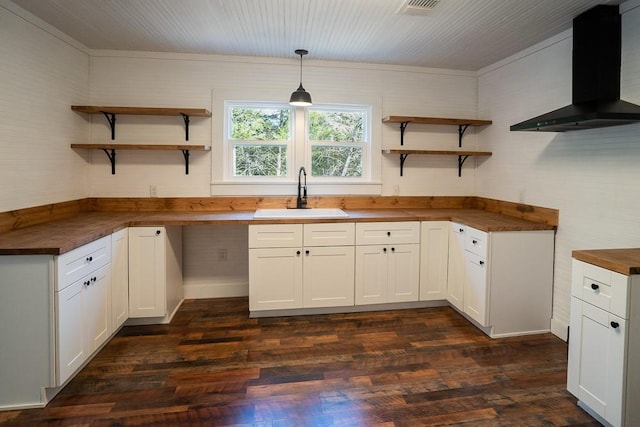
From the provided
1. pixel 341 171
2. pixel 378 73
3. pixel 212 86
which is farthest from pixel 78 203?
pixel 378 73

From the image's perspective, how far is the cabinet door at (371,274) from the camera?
126 inches

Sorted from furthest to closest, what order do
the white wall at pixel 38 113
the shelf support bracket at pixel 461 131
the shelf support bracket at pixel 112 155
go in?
the shelf support bracket at pixel 461 131 → the shelf support bracket at pixel 112 155 → the white wall at pixel 38 113

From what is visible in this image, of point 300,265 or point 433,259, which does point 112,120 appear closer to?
point 300,265

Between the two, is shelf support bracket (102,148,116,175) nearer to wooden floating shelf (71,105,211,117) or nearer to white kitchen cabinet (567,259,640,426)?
wooden floating shelf (71,105,211,117)

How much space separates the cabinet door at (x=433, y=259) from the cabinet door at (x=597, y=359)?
4.43 ft

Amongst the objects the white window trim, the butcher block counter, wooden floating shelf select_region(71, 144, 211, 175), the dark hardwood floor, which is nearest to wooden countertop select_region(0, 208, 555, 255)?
the butcher block counter

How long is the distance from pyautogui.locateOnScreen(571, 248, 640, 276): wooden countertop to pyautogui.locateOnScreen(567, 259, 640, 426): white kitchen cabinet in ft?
0.08

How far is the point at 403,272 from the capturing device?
10.7ft

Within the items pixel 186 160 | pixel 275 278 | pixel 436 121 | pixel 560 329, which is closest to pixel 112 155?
pixel 186 160

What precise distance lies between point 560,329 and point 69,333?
11.2 feet

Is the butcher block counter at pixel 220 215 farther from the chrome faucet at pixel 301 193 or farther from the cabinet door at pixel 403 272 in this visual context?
the cabinet door at pixel 403 272

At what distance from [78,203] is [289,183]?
6.31 feet

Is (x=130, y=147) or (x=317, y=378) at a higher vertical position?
(x=130, y=147)

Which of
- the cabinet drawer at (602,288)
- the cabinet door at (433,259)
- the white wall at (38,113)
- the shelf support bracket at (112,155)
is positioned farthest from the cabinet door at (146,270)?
the cabinet drawer at (602,288)
